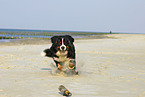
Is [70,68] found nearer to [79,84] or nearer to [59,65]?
[59,65]

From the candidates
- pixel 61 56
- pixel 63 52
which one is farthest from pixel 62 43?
pixel 61 56

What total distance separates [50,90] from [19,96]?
878 millimetres

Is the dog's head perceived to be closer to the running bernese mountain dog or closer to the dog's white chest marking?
the running bernese mountain dog

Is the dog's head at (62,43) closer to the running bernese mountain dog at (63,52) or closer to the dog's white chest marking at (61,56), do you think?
the running bernese mountain dog at (63,52)

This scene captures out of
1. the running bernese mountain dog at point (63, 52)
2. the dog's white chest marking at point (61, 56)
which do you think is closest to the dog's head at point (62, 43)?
the running bernese mountain dog at point (63, 52)

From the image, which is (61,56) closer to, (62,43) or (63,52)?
(63,52)

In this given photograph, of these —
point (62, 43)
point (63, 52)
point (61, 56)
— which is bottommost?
point (61, 56)

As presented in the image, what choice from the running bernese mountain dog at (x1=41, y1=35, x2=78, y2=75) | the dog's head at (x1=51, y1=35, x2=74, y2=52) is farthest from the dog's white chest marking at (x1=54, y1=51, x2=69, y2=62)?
the dog's head at (x1=51, y1=35, x2=74, y2=52)

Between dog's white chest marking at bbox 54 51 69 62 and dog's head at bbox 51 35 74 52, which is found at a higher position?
dog's head at bbox 51 35 74 52

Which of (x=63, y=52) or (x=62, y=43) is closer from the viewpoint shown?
(x=63, y=52)

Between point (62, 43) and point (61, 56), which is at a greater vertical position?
point (62, 43)

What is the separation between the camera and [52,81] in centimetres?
708

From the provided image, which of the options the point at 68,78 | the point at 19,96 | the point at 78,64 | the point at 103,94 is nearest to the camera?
the point at 19,96

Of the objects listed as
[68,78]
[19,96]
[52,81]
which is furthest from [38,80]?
[19,96]
